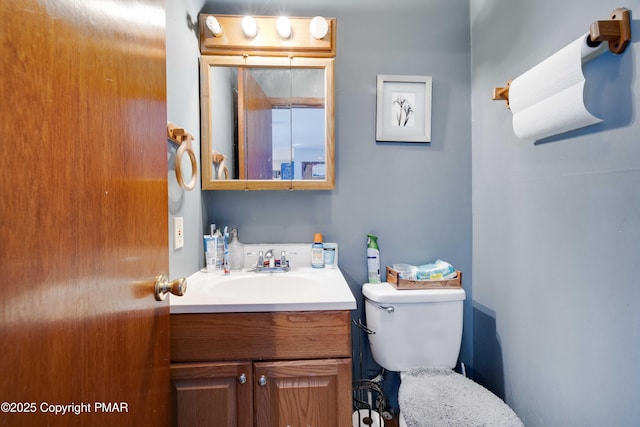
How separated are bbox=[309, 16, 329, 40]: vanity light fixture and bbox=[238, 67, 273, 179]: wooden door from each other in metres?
0.35

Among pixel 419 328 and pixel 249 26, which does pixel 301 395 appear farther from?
pixel 249 26

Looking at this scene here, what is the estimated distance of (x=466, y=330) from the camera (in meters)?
1.47

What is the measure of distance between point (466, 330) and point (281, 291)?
101 centimetres

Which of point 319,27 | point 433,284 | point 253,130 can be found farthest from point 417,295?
point 319,27

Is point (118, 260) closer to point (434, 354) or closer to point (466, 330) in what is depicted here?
point (434, 354)

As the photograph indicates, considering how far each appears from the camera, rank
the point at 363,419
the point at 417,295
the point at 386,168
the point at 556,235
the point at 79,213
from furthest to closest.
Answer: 1. the point at 386,168
2. the point at 363,419
3. the point at 417,295
4. the point at 556,235
5. the point at 79,213

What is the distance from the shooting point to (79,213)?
44 centimetres

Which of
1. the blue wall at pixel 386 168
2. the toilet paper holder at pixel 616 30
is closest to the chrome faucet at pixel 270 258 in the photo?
the blue wall at pixel 386 168

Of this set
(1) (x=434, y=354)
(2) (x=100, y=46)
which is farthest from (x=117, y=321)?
(1) (x=434, y=354)

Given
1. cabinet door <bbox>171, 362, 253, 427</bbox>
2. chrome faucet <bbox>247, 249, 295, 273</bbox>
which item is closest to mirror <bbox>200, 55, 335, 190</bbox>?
chrome faucet <bbox>247, 249, 295, 273</bbox>

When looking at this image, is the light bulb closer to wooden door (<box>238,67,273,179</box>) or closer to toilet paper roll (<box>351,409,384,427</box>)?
wooden door (<box>238,67,273,179</box>)

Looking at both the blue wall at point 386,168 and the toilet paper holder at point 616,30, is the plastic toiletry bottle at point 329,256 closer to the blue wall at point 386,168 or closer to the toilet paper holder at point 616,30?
the blue wall at point 386,168

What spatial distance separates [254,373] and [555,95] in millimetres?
1292

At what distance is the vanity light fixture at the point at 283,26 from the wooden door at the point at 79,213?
0.71m
